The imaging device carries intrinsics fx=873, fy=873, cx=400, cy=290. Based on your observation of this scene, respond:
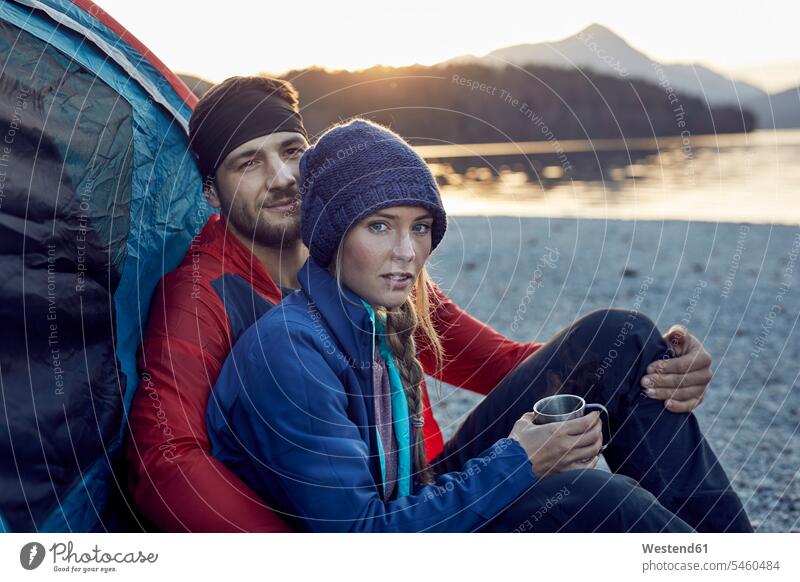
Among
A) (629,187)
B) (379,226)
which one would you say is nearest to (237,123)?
(379,226)

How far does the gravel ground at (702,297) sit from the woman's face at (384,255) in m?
2.31

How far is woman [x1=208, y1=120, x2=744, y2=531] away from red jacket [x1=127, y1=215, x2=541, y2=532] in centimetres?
8

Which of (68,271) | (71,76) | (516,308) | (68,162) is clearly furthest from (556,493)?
(516,308)

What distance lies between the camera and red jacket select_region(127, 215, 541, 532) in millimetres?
2254

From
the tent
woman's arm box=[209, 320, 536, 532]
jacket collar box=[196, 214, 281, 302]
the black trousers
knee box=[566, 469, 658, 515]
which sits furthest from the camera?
jacket collar box=[196, 214, 281, 302]

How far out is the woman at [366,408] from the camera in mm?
2057

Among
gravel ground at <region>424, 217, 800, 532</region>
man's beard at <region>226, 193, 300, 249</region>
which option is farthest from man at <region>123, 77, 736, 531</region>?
gravel ground at <region>424, 217, 800, 532</region>

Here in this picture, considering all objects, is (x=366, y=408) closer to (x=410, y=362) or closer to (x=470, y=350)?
(x=410, y=362)

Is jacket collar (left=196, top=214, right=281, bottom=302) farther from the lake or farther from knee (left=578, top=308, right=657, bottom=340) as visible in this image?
the lake

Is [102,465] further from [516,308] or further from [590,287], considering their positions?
[590,287]

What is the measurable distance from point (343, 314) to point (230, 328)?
0.49 m

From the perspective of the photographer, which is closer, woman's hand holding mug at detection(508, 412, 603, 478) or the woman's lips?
woman's hand holding mug at detection(508, 412, 603, 478)

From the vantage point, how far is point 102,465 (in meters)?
2.46

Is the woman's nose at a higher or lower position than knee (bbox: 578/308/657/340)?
higher
